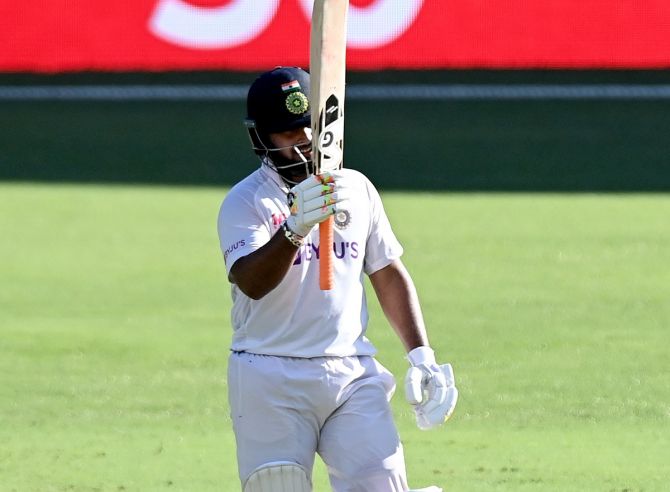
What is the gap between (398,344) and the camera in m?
8.84

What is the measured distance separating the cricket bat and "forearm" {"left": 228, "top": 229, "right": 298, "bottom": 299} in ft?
0.44

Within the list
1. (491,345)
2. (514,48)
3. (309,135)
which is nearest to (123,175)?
(514,48)

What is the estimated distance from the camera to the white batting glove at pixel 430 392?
16.4ft

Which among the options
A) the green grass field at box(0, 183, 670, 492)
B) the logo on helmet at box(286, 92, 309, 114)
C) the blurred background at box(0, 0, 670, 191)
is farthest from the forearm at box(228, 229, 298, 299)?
the blurred background at box(0, 0, 670, 191)

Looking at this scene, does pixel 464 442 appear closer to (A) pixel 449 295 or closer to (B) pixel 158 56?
(A) pixel 449 295

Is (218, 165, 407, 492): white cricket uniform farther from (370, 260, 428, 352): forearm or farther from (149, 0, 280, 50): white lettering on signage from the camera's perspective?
(149, 0, 280, 50): white lettering on signage

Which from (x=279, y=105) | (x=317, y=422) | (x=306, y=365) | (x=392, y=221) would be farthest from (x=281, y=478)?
(x=392, y=221)

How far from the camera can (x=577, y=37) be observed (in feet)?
48.1

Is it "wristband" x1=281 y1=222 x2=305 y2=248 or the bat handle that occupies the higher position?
"wristband" x1=281 y1=222 x2=305 y2=248

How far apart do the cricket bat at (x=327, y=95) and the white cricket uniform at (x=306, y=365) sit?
118mm

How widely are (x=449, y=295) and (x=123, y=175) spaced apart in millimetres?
5201

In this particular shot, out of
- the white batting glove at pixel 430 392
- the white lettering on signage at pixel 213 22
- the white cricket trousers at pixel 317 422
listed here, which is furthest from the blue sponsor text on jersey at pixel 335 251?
the white lettering on signage at pixel 213 22

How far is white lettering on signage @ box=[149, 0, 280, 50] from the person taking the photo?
1486 centimetres

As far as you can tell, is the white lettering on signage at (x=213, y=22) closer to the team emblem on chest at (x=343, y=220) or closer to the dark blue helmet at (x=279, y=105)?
the dark blue helmet at (x=279, y=105)
